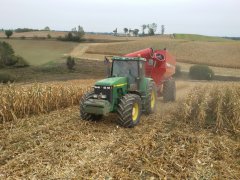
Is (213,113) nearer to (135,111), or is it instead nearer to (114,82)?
(135,111)

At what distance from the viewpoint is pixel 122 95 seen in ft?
36.4

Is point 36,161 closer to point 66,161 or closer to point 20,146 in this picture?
point 66,161

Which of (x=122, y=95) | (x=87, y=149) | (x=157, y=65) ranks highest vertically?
(x=157, y=65)

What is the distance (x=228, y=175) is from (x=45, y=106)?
7.96 metres

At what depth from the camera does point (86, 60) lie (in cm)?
4156

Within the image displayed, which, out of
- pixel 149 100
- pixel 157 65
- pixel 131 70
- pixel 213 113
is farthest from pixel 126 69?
pixel 157 65

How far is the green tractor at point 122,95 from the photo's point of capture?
10234mm

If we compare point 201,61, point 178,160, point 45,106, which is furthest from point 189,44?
point 178,160

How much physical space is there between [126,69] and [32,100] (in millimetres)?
3606

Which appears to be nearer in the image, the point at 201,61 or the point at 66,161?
the point at 66,161

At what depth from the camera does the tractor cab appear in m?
11.5

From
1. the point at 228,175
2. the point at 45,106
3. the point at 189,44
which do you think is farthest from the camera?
the point at 189,44

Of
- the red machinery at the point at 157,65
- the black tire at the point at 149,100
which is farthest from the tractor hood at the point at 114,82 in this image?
the red machinery at the point at 157,65

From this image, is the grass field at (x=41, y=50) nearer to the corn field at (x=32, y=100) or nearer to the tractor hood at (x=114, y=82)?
the corn field at (x=32, y=100)
